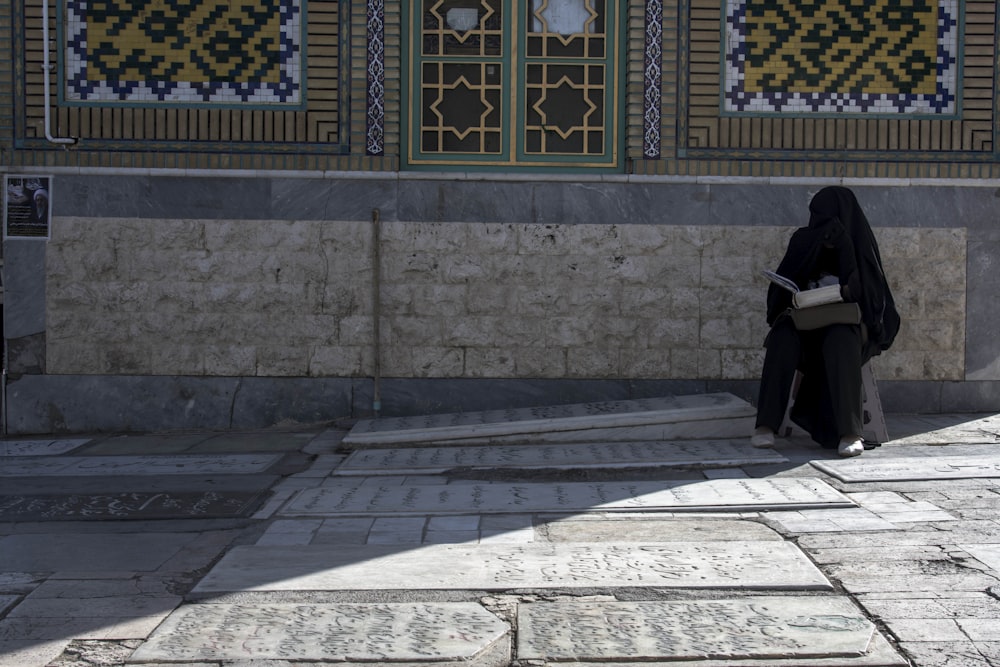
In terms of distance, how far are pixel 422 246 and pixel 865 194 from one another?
3680 millimetres

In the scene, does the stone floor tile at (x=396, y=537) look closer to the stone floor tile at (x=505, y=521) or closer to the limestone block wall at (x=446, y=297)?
the stone floor tile at (x=505, y=521)

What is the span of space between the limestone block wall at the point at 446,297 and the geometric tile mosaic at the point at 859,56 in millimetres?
1091

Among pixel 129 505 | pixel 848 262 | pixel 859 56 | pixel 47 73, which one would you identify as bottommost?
pixel 129 505

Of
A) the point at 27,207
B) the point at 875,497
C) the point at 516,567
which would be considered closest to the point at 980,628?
the point at 516,567

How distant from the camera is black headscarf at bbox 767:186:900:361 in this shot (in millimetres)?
Answer: 6605

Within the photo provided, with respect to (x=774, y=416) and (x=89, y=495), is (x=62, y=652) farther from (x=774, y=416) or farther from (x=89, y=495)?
(x=774, y=416)

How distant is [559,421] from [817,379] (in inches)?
71.4

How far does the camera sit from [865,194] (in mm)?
8133

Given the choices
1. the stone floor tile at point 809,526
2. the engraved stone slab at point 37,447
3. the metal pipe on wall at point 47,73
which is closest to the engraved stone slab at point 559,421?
the engraved stone slab at point 37,447

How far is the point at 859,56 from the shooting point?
26.9 ft

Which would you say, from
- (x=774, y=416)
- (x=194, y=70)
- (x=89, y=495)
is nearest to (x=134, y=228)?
(x=194, y=70)

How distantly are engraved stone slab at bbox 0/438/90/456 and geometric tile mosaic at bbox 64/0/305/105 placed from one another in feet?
9.18

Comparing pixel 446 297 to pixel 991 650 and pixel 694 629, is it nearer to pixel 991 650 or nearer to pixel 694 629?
pixel 694 629

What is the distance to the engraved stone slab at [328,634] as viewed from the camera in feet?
10.1
